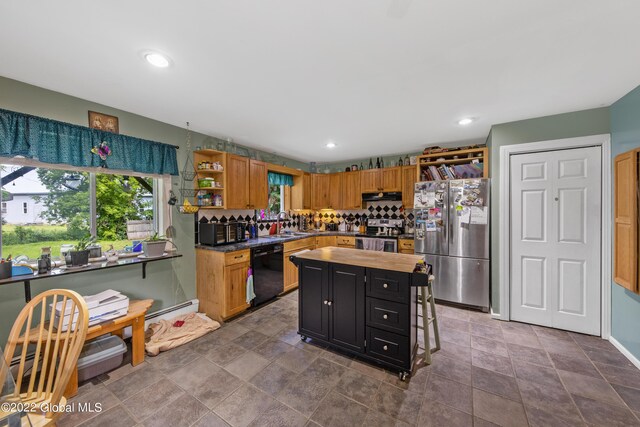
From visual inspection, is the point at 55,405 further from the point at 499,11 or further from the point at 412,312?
the point at 499,11

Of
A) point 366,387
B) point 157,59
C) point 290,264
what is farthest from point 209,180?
point 366,387

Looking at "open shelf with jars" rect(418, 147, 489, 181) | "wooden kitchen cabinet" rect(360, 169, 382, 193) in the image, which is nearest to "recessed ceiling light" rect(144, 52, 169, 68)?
"open shelf with jars" rect(418, 147, 489, 181)

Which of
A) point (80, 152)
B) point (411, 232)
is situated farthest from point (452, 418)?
point (80, 152)

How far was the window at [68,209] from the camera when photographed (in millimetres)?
2082

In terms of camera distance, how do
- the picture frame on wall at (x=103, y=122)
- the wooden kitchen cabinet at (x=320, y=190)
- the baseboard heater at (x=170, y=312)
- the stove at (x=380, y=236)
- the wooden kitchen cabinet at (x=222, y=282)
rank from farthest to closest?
the wooden kitchen cabinet at (x=320, y=190)
the stove at (x=380, y=236)
the wooden kitchen cabinet at (x=222, y=282)
the baseboard heater at (x=170, y=312)
the picture frame on wall at (x=103, y=122)

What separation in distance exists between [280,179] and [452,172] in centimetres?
288

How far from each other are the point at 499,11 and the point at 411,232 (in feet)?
11.2

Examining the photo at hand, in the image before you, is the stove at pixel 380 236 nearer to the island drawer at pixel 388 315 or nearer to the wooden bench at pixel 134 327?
the island drawer at pixel 388 315

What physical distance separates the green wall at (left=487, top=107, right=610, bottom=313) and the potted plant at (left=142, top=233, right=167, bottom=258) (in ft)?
13.1

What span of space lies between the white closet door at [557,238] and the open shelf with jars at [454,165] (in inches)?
18.9

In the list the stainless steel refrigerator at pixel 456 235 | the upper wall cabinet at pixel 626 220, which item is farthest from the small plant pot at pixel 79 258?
the upper wall cabinet at pixel 626 220

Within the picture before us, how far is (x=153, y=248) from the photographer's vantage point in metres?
2.63

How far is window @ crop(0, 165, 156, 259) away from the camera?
2.08m

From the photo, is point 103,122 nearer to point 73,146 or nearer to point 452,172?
point 73,146
